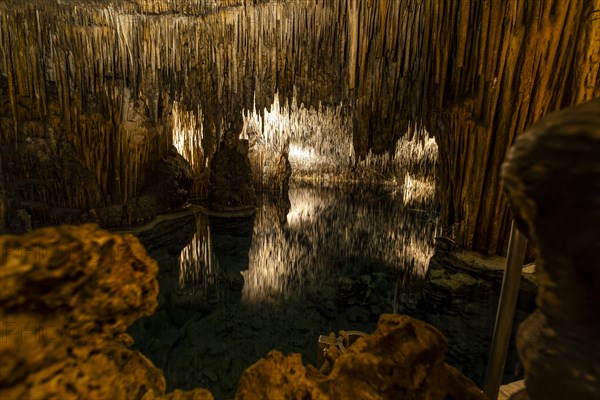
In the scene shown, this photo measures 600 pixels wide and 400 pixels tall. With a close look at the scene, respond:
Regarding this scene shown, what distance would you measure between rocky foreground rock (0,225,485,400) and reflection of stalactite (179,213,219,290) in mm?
3931

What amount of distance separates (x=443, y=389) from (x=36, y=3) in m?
8.94

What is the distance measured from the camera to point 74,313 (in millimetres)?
956

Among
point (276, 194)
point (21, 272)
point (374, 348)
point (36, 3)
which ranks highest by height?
point (36, 3)

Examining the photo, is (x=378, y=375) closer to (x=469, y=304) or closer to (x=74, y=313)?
(x=74, y=313)

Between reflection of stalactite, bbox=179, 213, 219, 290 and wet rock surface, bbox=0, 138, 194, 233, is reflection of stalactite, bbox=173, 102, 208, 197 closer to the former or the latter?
wet rock surface, bbox=0, 138, 194, 233

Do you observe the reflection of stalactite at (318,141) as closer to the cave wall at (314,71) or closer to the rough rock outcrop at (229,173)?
the rough rock outcrop at (229,173)

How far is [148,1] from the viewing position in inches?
233

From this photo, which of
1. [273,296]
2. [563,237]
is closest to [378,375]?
[563,237]

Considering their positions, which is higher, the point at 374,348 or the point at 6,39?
the point at 6,39

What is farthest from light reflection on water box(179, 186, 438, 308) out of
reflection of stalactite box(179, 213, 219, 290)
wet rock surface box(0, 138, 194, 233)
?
wet rock surface box(0, 138, 194, 233)

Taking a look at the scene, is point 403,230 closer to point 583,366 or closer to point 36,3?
point 583,366

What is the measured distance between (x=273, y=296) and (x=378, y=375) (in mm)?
3584

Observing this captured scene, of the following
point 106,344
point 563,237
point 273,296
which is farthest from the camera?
point 273,296

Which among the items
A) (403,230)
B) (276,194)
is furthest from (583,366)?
(276,194)
